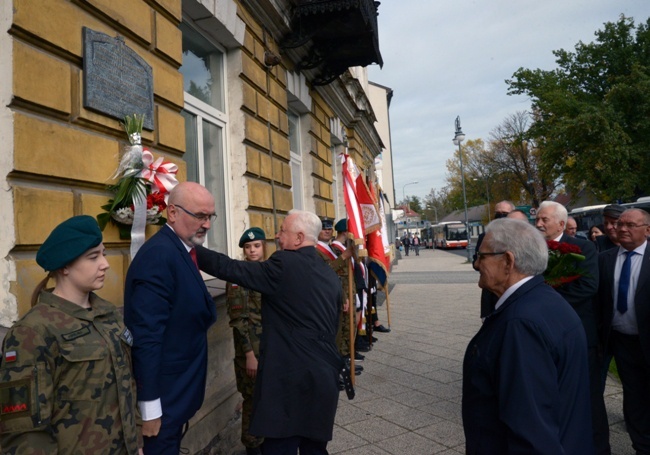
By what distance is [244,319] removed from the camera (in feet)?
13.3

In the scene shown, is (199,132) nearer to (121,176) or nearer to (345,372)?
(121,176)

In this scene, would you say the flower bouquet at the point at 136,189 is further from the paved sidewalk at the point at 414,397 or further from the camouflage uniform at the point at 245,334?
the paved sidewalk at the point at 414,397

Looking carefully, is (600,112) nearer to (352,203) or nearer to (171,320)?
(352,203)

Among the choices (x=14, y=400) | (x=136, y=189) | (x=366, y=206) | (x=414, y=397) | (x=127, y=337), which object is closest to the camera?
(x=14, y=400)

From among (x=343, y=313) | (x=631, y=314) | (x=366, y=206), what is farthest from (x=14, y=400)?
(x=366, y=206)

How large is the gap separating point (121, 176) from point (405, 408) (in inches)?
137

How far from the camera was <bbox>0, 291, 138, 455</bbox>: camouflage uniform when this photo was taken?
1.74 metres

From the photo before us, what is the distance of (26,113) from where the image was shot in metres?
2.79

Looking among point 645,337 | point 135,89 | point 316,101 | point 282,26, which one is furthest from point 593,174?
point 135,89

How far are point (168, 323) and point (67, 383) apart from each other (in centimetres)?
63

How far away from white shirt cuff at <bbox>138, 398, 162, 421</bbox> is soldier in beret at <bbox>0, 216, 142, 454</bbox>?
0.38 ft

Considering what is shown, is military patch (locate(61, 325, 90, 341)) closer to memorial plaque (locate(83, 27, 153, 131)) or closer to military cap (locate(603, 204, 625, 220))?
memorial plaque (locate(83, 27, 153, 131))

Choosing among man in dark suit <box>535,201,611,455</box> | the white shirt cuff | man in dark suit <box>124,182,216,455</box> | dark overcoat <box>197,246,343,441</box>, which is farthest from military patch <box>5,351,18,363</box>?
man in dark suit <box>535,201,611,455</box>

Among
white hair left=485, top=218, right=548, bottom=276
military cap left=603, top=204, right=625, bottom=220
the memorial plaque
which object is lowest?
white hair left=485, top=218, right=548, bottom=276
